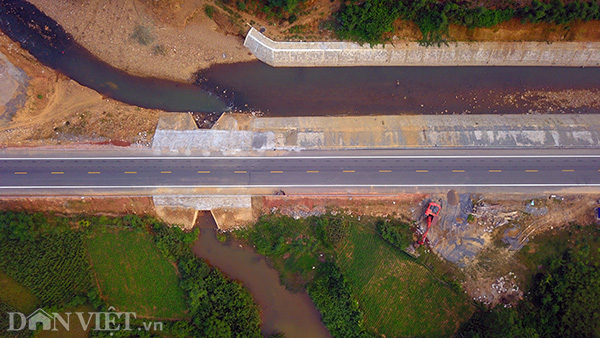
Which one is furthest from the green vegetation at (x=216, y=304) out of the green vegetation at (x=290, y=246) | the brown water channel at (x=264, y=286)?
the green vegetation at (x=290, y=246)

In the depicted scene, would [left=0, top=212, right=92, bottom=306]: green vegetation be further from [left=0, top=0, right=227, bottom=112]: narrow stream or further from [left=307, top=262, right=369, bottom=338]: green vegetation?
[left=307, top=262, right=369, bottom=338]: green vegetation

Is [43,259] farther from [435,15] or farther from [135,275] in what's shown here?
[435,15]

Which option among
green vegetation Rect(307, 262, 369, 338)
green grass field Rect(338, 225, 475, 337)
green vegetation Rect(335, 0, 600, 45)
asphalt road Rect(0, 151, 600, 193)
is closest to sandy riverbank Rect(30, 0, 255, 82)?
asphalt road Rect(0, 151, 600, 193)

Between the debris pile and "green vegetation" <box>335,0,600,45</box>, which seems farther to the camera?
"green vegetation" <box>335,0,600,45</box>

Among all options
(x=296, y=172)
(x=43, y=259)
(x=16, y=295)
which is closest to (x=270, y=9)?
(x=296, y=172)

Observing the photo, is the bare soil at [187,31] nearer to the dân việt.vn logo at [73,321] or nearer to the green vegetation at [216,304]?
the green vegetation at [216,304]

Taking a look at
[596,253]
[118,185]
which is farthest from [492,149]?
[118,185]

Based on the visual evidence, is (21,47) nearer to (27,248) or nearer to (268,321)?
(27,248)
